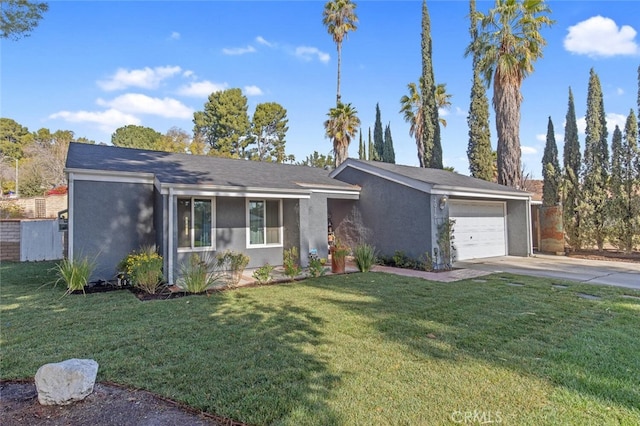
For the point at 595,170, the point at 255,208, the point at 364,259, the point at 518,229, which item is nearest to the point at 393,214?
the point at 364,259

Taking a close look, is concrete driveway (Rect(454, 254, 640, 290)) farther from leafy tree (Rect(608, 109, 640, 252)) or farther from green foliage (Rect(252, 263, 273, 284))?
green foliage (Rect(252, 263, 273, 284))

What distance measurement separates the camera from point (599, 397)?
10.6ft

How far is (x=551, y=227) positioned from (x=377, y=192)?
8.99 m

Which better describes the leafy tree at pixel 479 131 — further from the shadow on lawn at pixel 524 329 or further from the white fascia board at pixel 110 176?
the white fascia board at pixel 110 176

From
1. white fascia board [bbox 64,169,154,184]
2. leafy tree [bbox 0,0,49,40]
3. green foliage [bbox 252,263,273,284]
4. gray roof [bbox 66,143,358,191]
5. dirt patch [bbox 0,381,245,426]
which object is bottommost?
dirt patch [bbox 0,381,245,426]

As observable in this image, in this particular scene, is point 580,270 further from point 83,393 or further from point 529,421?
point 83,393

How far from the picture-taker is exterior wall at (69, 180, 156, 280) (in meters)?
9.45

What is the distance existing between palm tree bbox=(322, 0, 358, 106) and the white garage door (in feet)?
58.2

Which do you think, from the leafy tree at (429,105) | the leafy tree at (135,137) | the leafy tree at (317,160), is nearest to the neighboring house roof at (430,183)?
the leafy tree at (429,105)

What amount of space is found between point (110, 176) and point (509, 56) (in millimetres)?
18122

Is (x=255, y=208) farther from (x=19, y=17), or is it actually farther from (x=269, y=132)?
(x=269, y=132)

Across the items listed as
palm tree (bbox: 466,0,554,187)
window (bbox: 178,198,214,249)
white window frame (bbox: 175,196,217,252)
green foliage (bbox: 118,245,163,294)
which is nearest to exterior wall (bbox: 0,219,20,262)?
window (bbox: 178,198,214,249)

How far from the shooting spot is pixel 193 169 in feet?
38.3

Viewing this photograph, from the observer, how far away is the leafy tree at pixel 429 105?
2489cm
